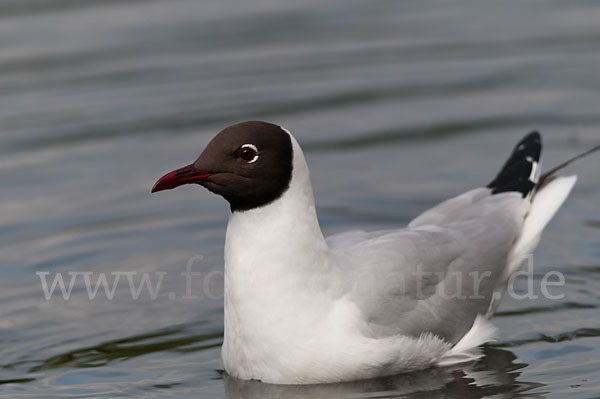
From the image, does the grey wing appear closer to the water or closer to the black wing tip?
the black wing tip

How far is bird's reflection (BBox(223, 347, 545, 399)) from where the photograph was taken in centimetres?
673

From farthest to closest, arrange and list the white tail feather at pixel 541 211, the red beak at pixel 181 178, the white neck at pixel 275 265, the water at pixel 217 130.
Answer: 1. the white tail feather at pixel 541 211
2. the water at pixel 217 130
3. the white neck at pixel 275 265
4. the red beak at pixel 181 178

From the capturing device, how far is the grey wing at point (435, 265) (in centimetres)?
687

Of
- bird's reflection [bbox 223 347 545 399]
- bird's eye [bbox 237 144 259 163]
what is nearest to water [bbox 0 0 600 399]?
bird's reflection [bbox 223 347 545 399]

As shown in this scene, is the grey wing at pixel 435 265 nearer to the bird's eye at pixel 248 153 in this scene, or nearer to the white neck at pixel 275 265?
the white neck at pixel 275 265

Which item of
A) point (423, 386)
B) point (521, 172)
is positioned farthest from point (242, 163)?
point (521, 172)

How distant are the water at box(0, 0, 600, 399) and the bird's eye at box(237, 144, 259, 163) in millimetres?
1300

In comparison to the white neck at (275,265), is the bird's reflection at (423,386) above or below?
below

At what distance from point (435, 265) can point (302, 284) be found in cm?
95

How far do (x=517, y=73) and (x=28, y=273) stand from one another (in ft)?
20.1

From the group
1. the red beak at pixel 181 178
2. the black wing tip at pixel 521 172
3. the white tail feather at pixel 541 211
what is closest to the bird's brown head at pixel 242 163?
the red beak at pixel 181 178

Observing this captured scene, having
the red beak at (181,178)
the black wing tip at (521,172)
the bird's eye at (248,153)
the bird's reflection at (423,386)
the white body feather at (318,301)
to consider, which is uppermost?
the bird's eye at (248,153)

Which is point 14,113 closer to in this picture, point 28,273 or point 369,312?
point 28,273

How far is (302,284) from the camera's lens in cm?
668
